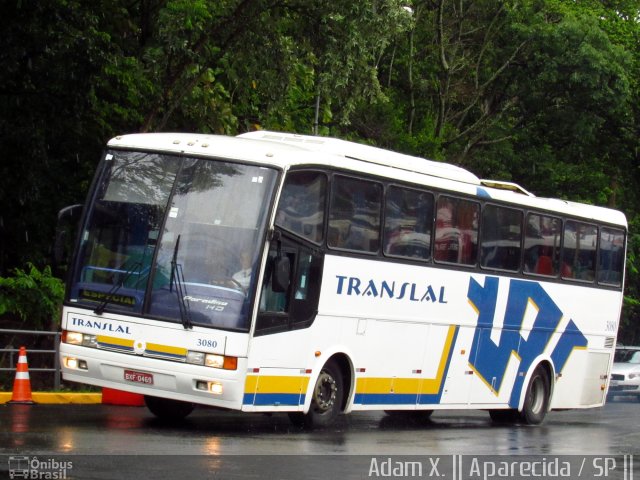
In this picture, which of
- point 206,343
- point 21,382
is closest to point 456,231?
point 206,343

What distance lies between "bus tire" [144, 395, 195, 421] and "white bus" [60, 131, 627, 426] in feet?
0.06

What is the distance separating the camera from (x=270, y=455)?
12.0m

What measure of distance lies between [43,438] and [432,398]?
7311 millimetres

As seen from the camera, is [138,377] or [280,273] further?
[280,273]

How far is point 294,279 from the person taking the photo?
1461cm

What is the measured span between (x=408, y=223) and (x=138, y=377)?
4682 millimetres

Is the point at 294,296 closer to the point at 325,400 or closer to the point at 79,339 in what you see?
the point at 325,400

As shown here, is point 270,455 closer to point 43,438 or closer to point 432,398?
point 43,438

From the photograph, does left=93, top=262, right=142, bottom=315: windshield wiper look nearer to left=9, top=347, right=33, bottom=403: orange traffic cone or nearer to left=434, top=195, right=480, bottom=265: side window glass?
left=9, top=347, right=33, bottom=403: orange traffic cone

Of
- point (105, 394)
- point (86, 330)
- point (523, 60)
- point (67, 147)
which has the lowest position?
point (105, 394)

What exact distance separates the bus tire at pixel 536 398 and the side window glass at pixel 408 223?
4511 mm

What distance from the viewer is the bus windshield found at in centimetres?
1372

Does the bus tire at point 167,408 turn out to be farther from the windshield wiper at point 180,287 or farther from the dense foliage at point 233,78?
the dense foliage at point 233,78

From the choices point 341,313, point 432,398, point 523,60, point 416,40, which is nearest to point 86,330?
point 341,313
